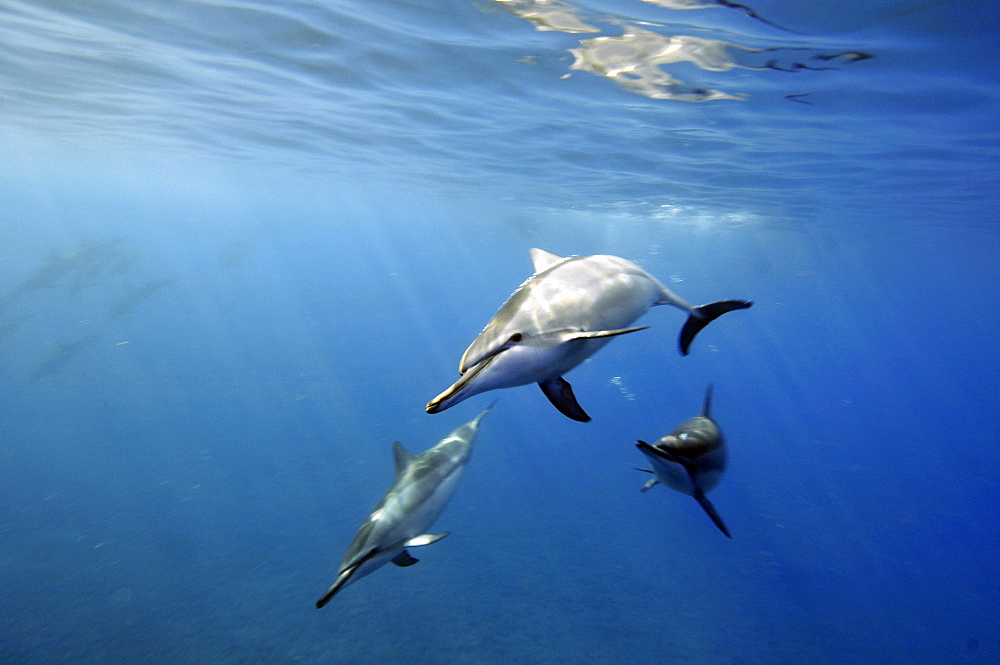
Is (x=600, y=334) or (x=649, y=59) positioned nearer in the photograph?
(x=600, y=334)

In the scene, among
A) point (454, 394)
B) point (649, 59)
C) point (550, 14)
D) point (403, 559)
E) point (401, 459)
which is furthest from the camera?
point (649, 59)

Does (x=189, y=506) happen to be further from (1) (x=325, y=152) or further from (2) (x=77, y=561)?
(1) (x=325, y=152)

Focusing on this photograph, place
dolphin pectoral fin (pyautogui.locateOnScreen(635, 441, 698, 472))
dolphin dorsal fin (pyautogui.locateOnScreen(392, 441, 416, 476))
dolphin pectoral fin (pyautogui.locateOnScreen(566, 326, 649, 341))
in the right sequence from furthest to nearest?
dolphin dorsal fin (pyautogui.locateOnScreen(392, 441, 416, 476)) → dolphin pectoral fin (pyautogui.locateOnScreen(635, 441, 698, 472)) → dolphin pectoral fin (pyautogui.locateOnScreen(566, 326, 649, 341))

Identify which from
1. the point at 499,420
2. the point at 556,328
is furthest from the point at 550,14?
the point at 499,420

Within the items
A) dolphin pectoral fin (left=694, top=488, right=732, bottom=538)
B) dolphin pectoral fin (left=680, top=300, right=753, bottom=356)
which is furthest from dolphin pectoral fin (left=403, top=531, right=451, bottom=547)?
dolphin pectoral fin (left=680, top=300, right=753, bottom=356)

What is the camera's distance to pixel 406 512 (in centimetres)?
527

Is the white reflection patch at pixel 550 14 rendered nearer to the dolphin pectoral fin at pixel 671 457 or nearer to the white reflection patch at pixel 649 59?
the white reflection patch at pixel 649 59

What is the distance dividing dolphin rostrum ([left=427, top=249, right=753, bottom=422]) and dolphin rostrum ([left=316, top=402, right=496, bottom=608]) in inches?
112

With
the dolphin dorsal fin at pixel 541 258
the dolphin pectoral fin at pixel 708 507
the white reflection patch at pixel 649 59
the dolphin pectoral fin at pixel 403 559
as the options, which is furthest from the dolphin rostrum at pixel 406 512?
the white reflection patch at pixel 649 59

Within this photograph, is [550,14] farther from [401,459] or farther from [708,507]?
[708,507]

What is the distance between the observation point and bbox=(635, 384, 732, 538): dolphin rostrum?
4.20m

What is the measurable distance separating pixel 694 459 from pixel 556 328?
2.51 meters

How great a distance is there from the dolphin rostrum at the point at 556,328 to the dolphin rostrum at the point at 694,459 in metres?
1.55

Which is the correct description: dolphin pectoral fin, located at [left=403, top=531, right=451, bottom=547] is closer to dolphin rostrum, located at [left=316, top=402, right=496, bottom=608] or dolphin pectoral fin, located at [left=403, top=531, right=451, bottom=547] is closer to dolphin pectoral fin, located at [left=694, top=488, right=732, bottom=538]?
dolphin rostrum, located at [left=316, top=402, right=496, bottom=608]
